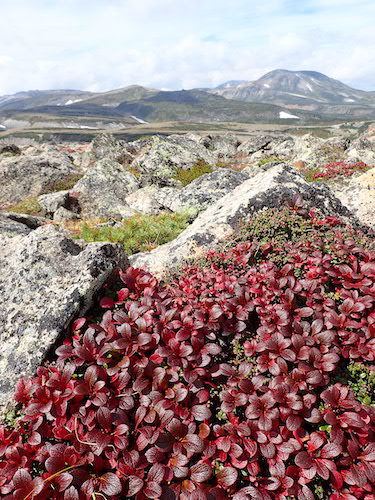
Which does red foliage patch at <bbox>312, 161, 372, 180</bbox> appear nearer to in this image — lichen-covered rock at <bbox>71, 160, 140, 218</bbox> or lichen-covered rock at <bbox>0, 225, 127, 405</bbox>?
lichen-covered rock at <bbox>71, 160, 140, 218</bbox>

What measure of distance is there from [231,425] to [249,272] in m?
2.51

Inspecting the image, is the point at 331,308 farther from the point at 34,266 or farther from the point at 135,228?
the point at 135,228

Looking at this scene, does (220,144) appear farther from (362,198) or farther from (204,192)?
(362,198)

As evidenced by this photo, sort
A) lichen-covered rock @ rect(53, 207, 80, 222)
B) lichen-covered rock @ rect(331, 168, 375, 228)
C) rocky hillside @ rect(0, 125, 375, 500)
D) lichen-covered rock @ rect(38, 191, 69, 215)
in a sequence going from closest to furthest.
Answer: rocky hillside @ rect(0, 125, 375, 500), lichen-covered rock @ rect(331, 168, 375, 228), lichen-covered rock @ rect(53, 207, 80, 222), lichen-covered rock @ rect(38, 191, 69, 215)

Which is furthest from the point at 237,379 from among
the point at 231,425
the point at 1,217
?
the point at 1,217

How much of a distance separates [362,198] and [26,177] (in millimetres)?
26029

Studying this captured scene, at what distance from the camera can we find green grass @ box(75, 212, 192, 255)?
35.7ft

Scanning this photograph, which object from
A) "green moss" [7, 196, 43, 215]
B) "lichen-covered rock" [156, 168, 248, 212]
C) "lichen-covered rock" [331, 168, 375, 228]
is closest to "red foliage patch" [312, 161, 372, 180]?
"lichen-covered rock" [156, 168, 248, 212]

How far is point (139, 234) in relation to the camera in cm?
1149

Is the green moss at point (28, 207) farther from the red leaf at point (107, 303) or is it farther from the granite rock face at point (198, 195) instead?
the red leaf at point (107, 303)

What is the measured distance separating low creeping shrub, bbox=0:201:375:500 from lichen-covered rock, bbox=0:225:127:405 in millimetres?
304

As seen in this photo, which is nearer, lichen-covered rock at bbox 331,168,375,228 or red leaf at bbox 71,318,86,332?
red leaf at bbox 71,318,86,332

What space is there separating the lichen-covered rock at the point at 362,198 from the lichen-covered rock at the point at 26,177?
935 inches

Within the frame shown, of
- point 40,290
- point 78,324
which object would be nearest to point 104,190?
point 40,290
